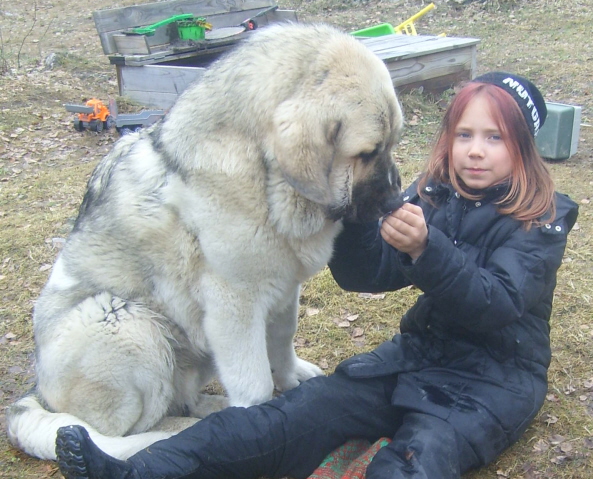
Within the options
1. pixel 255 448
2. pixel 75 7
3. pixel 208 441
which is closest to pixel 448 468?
pixel 255 448

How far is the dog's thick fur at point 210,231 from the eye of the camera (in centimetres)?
229

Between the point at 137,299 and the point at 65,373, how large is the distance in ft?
1.39

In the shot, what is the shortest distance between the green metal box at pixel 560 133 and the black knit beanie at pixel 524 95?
9.43 ft

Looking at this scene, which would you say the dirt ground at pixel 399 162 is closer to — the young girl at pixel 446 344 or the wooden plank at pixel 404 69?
the wooden plank at pixel 404 69

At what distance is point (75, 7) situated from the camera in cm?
1638

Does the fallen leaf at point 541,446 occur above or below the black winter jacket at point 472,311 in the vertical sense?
below

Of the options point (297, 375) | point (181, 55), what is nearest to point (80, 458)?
point (297, 375)

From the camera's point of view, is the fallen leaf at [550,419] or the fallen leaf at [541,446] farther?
the fallen leaf at [550,419]

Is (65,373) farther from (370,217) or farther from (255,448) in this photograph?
(370,217)

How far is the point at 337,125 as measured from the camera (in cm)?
223

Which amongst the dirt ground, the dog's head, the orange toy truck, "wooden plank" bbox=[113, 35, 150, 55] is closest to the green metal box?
the dirt ground

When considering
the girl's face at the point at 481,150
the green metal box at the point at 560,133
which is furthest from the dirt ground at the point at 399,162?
the girl's face at the point at 481,150

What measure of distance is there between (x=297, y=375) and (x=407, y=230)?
1.27m

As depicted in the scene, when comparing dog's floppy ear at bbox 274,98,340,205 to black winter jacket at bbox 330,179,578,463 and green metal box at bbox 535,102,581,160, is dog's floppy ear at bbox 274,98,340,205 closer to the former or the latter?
black winter jacket at bbox 330,179,578,463
